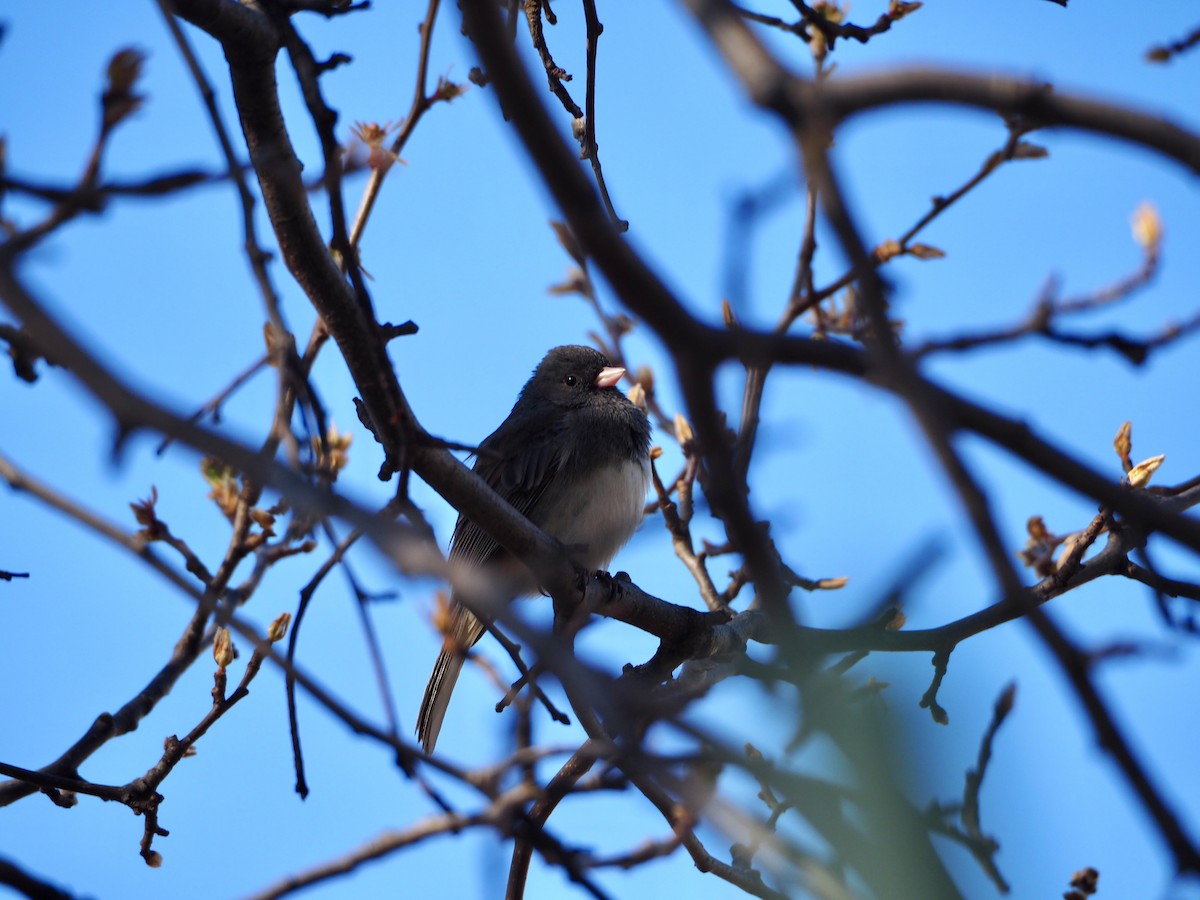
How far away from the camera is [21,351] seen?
8.91 ft

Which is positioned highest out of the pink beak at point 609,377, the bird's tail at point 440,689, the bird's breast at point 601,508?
the pink beak at point 609,377

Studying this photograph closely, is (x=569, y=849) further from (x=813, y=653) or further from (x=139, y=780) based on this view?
(x=139, y=780)

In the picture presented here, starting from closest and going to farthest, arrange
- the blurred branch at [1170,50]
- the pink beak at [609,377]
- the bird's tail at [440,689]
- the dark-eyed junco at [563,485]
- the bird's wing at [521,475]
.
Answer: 1. the blurred branch at [1170,50]
2. the bird's tail at [440,689]
3. the dark-eyed junco at [563,485]
4. the bird's wing at [521,475]
5. the pink beak at [609,377]

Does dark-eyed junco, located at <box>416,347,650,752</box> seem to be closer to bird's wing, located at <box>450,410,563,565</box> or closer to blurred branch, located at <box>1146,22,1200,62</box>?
bird's wing, located at <box>450,410,563,565</box>

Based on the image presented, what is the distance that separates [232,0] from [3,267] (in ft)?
4.05

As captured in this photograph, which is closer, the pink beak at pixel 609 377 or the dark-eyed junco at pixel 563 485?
the dark-eyed junco at pixel 563 485

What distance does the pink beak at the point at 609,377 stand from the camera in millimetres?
5598

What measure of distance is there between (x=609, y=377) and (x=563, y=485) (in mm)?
685

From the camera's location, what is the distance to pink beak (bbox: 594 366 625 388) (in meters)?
5.60

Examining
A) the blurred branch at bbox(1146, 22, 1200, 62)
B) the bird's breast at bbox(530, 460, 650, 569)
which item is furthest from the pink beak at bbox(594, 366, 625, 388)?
the blurred branch at bbox(1146, 22, 1200, 62)

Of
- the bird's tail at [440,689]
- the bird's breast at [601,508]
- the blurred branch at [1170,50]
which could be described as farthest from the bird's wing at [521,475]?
the blurred branch at [1170,50]

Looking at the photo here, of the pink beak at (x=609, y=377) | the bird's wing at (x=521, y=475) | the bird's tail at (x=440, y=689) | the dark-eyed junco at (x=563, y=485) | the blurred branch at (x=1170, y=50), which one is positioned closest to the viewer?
the blurred branch at (x=1170, y=50)

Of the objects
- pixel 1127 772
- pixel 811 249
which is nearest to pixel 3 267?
pixel 1127 772

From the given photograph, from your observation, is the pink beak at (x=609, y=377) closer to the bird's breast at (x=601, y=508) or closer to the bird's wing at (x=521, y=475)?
the bird's wing at (x=521, y=475)
